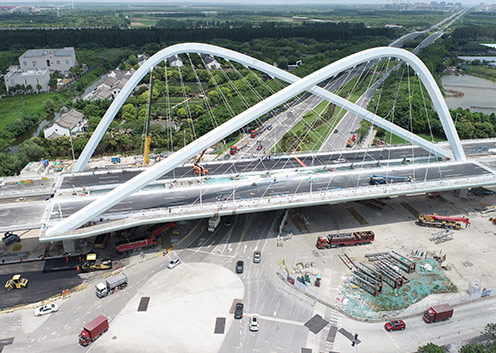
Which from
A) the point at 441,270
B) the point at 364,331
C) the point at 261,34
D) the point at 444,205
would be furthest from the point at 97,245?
the point at 261,34

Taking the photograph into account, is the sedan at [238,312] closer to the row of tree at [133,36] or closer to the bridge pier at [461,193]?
the bridge pier at [461,193]

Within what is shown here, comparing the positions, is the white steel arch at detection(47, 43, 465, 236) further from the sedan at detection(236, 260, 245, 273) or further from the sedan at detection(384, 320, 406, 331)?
the sedan at detection(384, 320, 406, 331)

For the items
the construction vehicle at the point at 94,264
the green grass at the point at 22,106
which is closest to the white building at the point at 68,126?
the green grass at the point at 22,106

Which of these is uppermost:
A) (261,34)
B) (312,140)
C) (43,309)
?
(261,34)

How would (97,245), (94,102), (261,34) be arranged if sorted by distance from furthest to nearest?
(261,34), (94,102), (97,245)

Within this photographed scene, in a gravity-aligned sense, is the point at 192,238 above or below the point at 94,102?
below

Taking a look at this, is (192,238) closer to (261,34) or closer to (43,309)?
(43,309)
